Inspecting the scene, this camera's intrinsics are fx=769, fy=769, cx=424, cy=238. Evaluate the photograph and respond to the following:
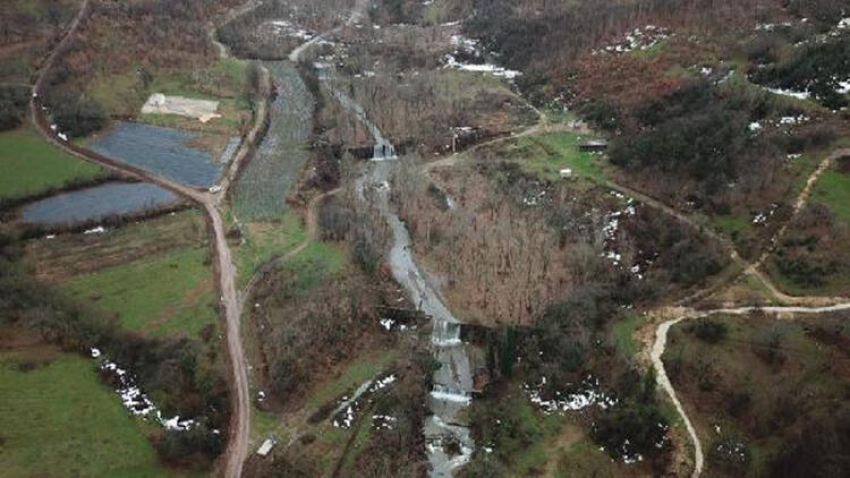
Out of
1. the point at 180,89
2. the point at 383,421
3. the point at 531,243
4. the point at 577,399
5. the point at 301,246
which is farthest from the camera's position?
the point at 180,89

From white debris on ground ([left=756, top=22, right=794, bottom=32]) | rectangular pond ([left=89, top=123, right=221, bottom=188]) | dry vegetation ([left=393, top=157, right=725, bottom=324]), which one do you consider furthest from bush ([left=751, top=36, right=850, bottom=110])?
rectangular pond ([left=89, top=123, right=221, bottom=188])

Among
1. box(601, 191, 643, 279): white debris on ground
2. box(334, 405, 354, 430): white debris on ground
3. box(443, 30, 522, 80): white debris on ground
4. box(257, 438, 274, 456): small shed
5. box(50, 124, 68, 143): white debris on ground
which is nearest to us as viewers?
box(257, 438, 274, 456): small shed

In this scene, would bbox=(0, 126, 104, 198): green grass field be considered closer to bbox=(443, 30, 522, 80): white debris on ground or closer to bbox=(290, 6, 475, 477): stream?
bbox=(290, 6, 475, 477): stream

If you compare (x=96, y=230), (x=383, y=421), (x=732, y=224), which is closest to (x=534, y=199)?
(x=732, y=224)

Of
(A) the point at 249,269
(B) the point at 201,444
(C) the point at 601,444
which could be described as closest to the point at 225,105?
(A) the point at 249,269

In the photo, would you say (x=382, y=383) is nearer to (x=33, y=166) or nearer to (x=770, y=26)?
(x=33, y=166)

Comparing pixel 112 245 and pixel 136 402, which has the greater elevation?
pixel 112 245
